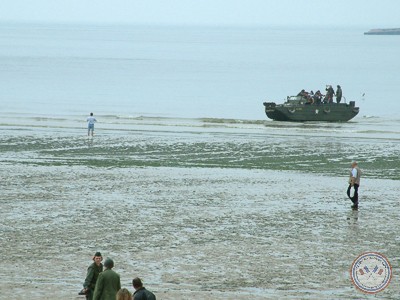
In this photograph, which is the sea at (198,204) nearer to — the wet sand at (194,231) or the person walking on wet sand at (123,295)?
the wet sand at (194,231)

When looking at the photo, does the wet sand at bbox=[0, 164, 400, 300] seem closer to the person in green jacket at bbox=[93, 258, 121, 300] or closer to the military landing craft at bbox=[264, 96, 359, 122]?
the person in green jacket at bbox=[93, 258, 121, 300]

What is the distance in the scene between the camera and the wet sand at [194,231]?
56.0 ft

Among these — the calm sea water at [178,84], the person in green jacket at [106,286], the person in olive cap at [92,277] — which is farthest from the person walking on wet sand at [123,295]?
the calm sea water at [178,84]

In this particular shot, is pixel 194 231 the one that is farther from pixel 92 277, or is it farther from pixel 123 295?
pixel 123 295

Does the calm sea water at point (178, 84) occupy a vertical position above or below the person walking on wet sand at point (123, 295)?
above

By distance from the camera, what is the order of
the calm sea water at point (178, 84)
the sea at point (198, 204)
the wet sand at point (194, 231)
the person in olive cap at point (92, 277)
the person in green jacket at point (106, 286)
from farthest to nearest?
the calm sea water at point (178, 84)
the sea at point (198, 204)
the wet sand at point (194, 231)
the person in olive cap at point (92, 277)
the person in green jacket at point (106, 286)

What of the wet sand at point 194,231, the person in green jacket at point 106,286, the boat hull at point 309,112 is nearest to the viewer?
the person in green jacket at point 106,286

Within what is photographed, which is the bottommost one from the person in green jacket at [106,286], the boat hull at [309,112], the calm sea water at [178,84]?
the person in green jacket at [106,286]

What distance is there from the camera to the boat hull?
2216 inches

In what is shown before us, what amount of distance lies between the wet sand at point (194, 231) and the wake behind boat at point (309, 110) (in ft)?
81.6

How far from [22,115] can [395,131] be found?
25.1 m

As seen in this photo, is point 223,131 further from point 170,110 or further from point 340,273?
point 340,273

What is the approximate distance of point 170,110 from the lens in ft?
244

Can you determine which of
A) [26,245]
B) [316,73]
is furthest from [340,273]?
[316,73]
